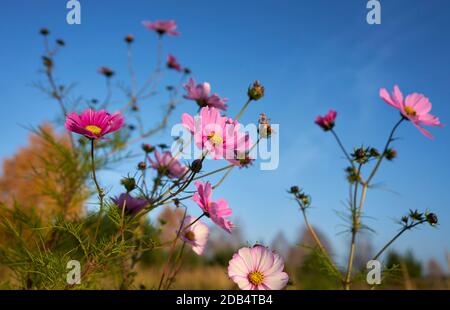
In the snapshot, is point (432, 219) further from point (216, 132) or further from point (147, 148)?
point (147, 148)

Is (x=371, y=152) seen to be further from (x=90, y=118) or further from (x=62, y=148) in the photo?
(x=62, y=148)

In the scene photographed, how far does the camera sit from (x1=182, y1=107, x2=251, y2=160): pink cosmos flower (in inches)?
28.3

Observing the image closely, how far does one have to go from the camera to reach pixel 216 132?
75cm

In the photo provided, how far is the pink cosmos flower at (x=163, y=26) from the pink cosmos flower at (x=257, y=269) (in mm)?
1559

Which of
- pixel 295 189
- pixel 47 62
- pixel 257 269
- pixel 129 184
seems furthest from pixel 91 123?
pixel 47 62

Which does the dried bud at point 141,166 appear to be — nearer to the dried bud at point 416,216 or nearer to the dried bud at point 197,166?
the dried bud at point 197,166

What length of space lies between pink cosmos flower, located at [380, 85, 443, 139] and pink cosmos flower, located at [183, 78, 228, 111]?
429mm

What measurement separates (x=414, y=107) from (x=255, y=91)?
1.43 feet

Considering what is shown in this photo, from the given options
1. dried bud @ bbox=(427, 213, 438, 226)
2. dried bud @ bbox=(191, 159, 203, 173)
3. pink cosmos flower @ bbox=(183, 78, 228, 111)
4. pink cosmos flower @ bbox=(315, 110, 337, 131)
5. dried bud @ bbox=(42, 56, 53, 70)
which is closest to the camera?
dried bud @ bbox=(191, 159, 203, 173)

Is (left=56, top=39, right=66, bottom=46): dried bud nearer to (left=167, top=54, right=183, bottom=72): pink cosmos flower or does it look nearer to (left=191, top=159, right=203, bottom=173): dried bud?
(left=167, top=54, right=183, bottom=72): pink cosmos flower

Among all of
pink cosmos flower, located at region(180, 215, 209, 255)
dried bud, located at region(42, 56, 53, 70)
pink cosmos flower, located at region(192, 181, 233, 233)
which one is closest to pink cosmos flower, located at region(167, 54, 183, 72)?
dried bud, located at region(42, 56, 53, 70)
